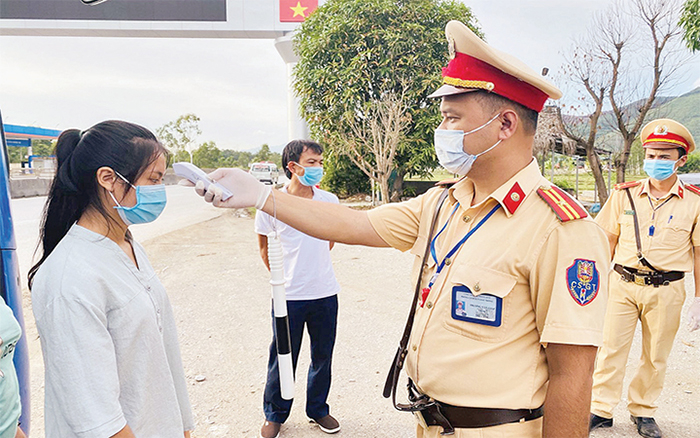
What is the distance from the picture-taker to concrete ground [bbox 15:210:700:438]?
316 cm

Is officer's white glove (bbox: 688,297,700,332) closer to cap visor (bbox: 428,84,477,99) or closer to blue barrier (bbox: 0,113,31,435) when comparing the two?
cap visor (bbox: 428,84,477,99)

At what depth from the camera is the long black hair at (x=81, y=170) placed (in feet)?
5.24

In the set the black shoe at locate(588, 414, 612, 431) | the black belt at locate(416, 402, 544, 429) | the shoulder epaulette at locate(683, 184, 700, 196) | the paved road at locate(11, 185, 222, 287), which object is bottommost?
the black shoe at locate(588, 414, 612, 431)

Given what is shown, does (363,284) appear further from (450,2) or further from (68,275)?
(450,2)


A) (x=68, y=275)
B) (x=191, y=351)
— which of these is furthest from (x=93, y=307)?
(x=191, y=351)

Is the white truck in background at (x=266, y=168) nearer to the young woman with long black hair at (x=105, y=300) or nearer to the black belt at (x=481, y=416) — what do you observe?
the young woman with long black hair at (x=105, y=300)

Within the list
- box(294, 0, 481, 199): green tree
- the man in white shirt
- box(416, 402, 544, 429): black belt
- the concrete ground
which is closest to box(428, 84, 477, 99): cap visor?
box(416, 402, 544, 429): black belt

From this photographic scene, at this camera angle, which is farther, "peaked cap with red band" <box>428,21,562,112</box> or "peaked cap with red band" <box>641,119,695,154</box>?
"peaked cap with red band" <box>641,119,695,154</box>

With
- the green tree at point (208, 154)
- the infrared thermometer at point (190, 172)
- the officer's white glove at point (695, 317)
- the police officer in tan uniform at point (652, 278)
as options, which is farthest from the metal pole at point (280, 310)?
the green tree at point (208, 154)

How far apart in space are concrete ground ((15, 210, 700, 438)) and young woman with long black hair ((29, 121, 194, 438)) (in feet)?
5.31

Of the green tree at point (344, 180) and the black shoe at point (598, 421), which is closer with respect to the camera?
the black shoe at point (598, 421)

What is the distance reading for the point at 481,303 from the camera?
1.44 meters

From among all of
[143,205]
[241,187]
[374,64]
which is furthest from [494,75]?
[374,64]

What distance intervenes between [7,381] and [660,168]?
3.78 meters
